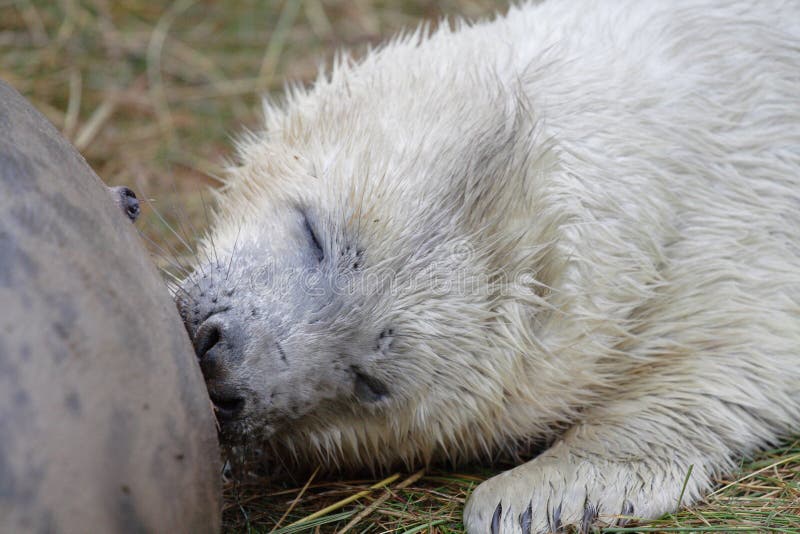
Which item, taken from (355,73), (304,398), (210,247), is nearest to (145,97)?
(355,73)

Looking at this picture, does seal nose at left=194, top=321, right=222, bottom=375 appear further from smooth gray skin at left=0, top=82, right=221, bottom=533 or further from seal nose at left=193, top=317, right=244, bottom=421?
smooth gray skin at left=0, top=82, right=221, bottom=533

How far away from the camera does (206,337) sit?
7.04ft

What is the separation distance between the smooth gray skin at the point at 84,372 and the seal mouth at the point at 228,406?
27 cm

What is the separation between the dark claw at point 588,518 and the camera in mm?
2318

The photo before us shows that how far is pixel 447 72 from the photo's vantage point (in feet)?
8.90

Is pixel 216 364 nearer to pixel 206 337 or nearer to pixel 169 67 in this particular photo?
pixel 206 337

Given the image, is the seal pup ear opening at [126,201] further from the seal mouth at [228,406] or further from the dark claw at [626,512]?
the dark claw at [626,512]

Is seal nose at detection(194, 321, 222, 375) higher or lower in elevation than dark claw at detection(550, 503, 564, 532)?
higher

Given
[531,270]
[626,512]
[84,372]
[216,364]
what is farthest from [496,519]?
[84,372]

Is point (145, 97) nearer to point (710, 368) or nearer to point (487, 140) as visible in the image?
point (487, 140)

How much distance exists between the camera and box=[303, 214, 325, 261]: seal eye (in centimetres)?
239

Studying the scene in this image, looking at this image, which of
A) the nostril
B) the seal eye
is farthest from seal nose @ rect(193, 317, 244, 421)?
the seal eye

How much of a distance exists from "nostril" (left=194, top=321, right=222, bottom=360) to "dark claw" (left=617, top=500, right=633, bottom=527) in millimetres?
1096

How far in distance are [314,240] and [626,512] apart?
105 centimetres
